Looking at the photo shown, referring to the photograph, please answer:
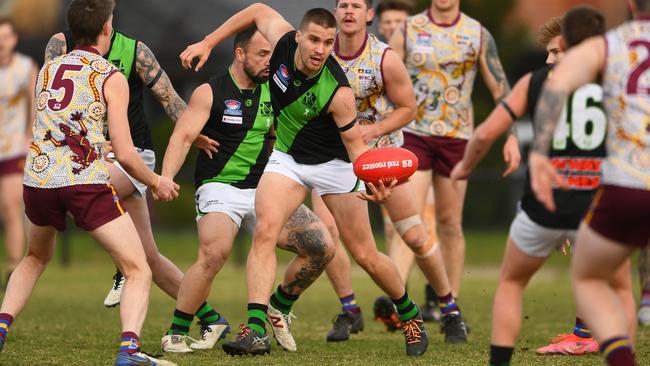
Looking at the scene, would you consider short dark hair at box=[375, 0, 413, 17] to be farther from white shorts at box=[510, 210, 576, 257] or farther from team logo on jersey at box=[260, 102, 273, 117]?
white shorts at box=[510, 210, 576, 257]

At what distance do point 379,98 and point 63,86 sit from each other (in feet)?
8.93

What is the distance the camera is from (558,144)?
5910 millimetres

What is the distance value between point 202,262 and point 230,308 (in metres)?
3.70

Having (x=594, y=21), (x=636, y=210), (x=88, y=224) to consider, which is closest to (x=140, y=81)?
(x=88, y=224)

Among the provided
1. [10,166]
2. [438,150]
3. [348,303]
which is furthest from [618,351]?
[10,166]

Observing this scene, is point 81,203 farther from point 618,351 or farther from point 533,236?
point 618,351

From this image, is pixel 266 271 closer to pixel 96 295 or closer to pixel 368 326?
pixel 368 326

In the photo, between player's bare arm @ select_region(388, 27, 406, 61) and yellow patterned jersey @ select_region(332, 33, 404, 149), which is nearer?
yellow patterned jersey @ select_region(332, 33, 404, 149)

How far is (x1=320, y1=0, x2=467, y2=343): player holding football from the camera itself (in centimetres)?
795

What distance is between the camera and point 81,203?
624 centimetres

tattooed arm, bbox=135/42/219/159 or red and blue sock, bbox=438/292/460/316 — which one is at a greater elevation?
tattooed arm, bbox=135/42/219/159

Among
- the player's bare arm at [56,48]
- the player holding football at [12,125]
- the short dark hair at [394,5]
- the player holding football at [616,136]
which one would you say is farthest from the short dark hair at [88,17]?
the player holding football at [12,125]

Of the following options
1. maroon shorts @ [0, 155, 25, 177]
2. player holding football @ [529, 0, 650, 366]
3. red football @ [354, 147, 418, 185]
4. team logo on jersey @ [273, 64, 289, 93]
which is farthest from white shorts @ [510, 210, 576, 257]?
maroon shorts @ [0, 155, 25, 177]

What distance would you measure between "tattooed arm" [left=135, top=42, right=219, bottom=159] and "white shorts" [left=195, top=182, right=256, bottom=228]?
255mm
